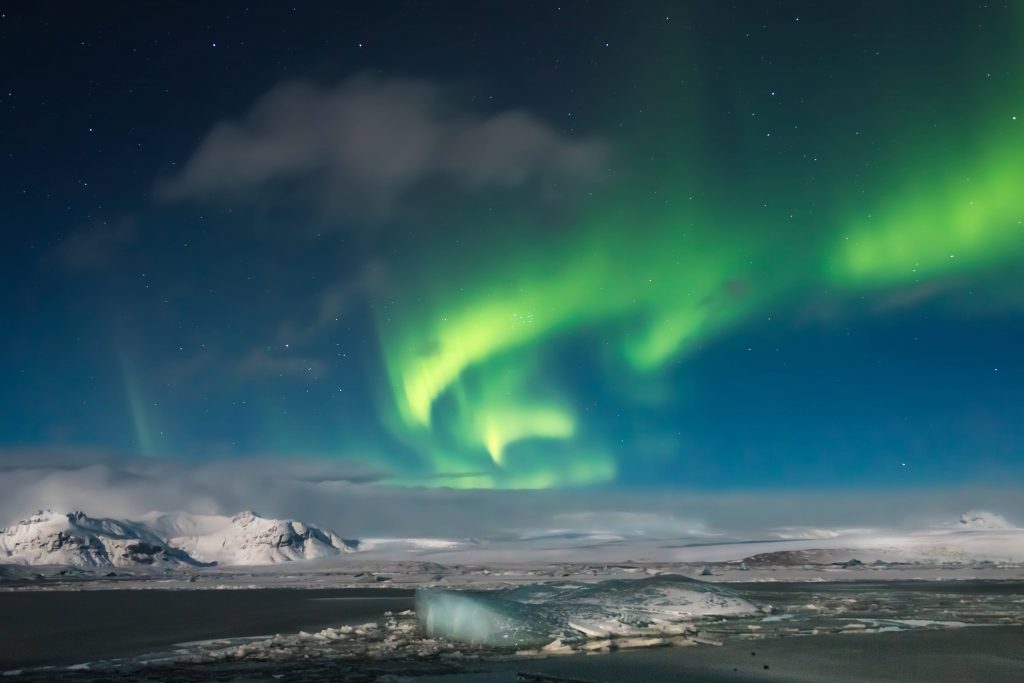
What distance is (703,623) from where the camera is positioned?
3800 cm

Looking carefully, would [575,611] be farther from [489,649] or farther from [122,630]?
[122,630]

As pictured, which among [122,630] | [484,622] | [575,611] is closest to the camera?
[484,622]

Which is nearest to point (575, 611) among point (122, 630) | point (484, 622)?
point (484, 622)

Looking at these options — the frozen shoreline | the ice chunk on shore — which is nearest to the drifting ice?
the ice chunk on shore

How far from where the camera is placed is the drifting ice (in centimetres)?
3158

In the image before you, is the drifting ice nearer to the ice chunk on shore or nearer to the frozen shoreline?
the ice chunk on shore

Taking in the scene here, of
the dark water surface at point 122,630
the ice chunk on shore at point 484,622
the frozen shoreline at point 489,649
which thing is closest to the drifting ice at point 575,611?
the ice chunk on shore at point 484,622

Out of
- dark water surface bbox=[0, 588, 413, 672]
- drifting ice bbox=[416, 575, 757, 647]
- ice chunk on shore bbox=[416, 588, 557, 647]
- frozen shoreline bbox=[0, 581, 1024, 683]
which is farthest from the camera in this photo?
dark water surface bbox=[0, 588, 413, 672]

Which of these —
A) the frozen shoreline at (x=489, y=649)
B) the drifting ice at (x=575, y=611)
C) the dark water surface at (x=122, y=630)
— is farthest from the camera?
the dark water surface at (x=122, y=630)

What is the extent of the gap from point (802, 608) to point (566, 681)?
106 ft

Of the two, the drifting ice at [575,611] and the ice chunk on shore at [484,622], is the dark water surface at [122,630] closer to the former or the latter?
the ice chunk on shore at [484,622]

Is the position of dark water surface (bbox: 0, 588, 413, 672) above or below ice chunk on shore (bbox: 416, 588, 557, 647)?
below

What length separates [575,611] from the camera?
121 feet

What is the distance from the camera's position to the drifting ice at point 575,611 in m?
31.6
